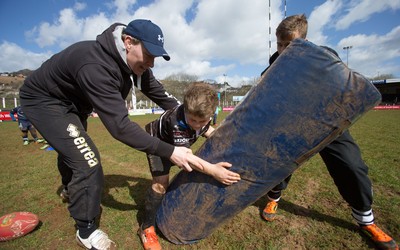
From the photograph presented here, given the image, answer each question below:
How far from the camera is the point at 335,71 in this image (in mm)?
1472

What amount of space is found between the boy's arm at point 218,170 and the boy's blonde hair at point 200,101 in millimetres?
432

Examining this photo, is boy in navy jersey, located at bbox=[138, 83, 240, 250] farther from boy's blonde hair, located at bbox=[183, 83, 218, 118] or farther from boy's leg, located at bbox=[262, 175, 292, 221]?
boy's leg, located at bbox=[262, 175, 292, 221]

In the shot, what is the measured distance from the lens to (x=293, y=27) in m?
2.33

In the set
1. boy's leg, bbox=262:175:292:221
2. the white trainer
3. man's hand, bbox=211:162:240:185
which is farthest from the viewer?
boy's leg, bbox=262:175:292:221

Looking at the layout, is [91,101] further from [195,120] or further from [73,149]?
[195,120]

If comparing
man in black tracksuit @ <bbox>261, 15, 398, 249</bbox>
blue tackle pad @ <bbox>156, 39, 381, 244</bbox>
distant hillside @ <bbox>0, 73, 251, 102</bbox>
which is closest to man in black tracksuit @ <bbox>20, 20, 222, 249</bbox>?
blue tackle pad @ <bbox>156, 39, 381, 244</bbox>

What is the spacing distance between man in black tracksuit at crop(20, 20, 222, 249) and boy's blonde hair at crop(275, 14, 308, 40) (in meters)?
1.24

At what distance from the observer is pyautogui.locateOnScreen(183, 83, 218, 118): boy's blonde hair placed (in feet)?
6.71

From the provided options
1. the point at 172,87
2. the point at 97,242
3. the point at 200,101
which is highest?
the point at 172,87

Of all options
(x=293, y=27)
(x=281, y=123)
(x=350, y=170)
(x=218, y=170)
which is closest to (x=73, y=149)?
(x=218, y=170)

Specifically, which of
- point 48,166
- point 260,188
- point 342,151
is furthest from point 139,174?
point 342,151

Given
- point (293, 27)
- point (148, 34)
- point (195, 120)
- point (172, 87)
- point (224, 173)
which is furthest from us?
point (172, 87)

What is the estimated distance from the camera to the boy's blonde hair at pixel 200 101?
6.71ft

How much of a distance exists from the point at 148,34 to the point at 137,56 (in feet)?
0.75
